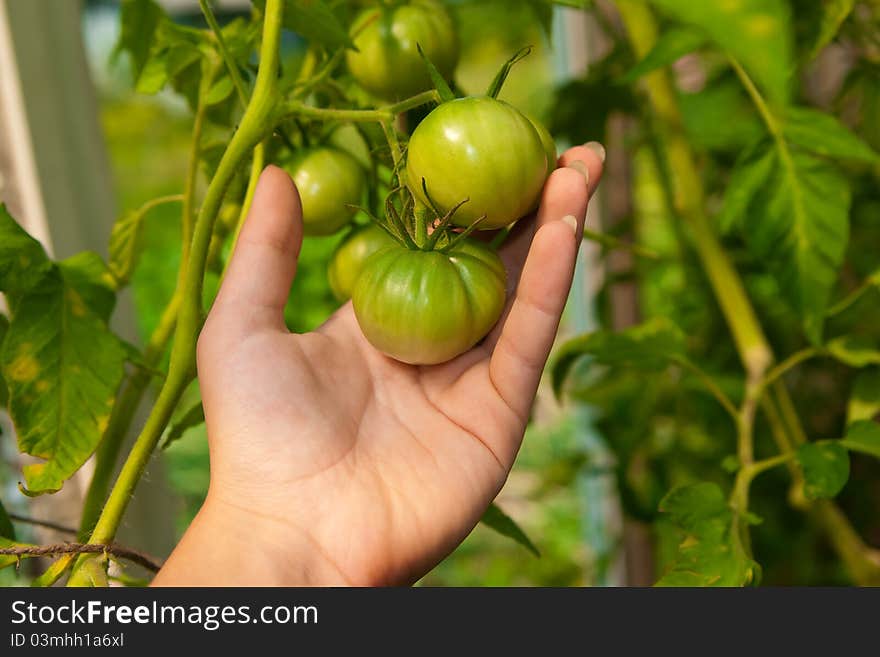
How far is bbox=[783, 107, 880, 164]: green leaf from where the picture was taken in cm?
57

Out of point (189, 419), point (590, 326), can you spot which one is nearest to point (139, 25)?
point (189, 419)

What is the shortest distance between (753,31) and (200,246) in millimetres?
340

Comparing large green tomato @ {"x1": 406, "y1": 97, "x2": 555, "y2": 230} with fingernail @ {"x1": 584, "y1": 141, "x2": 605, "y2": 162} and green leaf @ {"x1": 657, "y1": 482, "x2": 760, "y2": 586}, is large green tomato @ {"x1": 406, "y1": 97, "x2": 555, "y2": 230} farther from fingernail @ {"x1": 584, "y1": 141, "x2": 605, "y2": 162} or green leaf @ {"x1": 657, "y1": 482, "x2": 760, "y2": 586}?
green leaf @ {"x1": 657, "y1": 482, "x2": 760, "y2": 586}

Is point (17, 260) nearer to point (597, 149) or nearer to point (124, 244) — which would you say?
point (124, 244)

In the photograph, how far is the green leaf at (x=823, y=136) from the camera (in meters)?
0.57

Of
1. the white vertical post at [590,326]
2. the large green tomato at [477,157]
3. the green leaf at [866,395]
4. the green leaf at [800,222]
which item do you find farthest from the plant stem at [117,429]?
Result: the white vertical post at [590,326]

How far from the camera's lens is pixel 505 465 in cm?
54

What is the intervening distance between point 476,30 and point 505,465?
96 centimetres

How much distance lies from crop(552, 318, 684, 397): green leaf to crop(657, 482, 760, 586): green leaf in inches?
5.3

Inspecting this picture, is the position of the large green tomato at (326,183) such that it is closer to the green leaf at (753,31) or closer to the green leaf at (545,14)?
the green leaf at (545,14)

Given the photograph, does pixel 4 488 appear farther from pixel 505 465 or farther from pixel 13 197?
pixel 505 465

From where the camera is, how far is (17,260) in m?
0.49

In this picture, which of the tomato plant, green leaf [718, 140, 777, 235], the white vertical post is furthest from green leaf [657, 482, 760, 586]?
the white vertical post

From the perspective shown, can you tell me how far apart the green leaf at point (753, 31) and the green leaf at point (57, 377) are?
40cm
